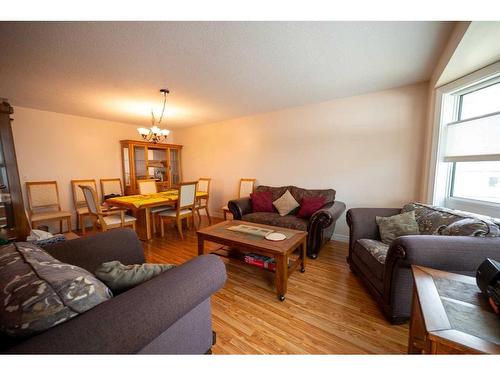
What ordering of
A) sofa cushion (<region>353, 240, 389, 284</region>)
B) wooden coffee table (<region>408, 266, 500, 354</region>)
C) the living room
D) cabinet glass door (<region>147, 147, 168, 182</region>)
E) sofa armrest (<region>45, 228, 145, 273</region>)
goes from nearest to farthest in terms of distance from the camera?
wooden coffee table (<region>408, 266, 500, 354</region>) → the living room → sofa armrest (<region>45, 228, 145, 273</region>) → sofa cushion (<region>353, 240, 389, 284</region>) → cabinet glass door (<region>147, 147, 168, 182</region>)

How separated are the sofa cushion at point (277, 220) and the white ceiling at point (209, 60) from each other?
1791mm

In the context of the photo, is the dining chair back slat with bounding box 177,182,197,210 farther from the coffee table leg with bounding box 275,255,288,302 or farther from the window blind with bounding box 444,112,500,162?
the window blind with bounding box 444,112,500,162

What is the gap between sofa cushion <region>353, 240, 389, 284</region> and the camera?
1.55m

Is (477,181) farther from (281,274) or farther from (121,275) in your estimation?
(121,275)

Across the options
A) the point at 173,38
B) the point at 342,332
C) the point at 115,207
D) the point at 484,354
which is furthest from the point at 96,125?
the point at 484,354

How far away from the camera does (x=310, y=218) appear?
250 centimetres

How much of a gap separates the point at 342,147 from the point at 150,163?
4120mm

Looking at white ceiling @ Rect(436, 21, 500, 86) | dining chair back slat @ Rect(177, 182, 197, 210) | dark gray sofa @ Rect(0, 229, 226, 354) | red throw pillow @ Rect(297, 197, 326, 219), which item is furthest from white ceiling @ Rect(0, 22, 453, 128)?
dark gray sofa @ Rect(0, 229, 226, 354)

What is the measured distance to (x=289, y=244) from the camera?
1779 millimetres

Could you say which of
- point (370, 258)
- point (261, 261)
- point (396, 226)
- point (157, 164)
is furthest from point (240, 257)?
point (157, 164)

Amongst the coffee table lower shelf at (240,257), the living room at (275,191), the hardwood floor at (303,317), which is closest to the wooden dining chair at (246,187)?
the living room at (275,191)

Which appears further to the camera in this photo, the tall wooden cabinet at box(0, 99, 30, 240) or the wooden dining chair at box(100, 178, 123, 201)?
the wooden dining chair at box(100, 178, 123, 201)

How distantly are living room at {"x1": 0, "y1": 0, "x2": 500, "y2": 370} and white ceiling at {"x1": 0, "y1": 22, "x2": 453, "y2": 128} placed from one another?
0.02m

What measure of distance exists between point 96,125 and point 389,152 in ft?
17.4
